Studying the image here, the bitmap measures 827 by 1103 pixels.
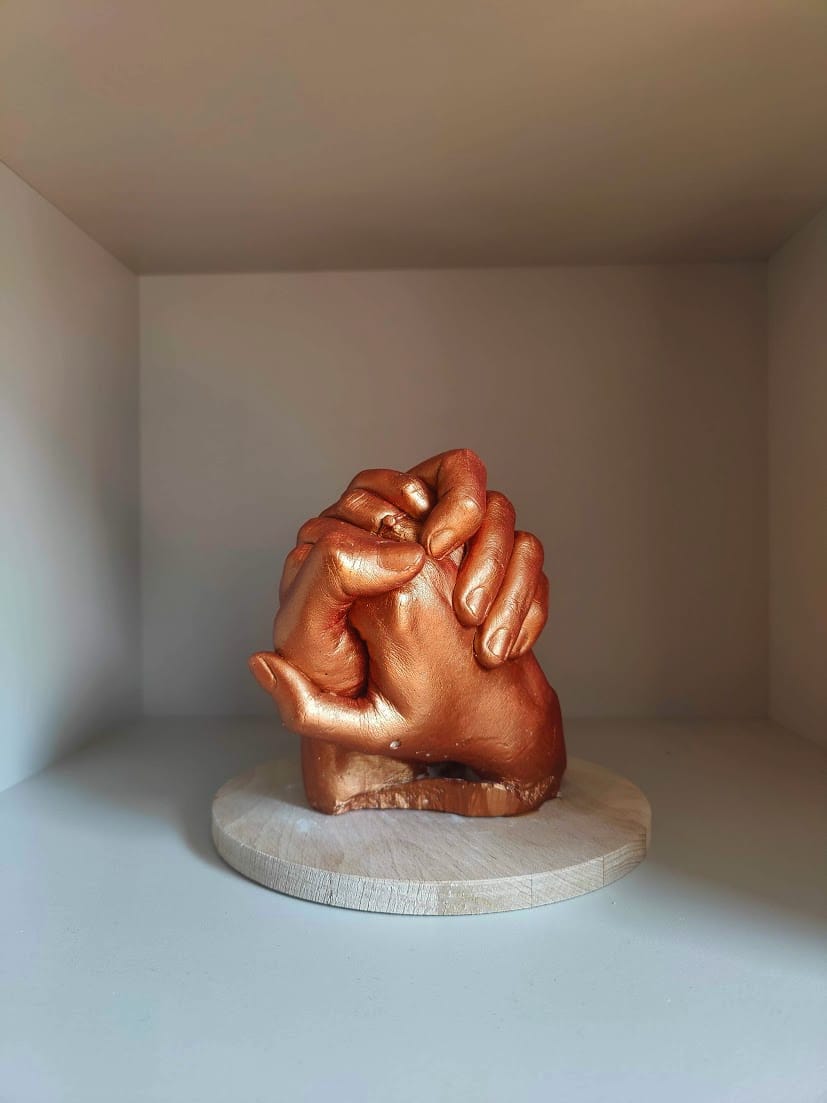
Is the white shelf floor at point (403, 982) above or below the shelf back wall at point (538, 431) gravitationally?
below

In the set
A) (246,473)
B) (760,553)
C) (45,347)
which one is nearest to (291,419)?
(246,473)

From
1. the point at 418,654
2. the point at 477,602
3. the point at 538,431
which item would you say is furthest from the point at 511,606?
the point at 538,431

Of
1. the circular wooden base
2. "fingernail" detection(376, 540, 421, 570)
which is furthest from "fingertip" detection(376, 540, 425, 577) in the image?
the circular wooden base

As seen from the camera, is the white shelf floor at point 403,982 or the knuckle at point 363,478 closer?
the white shelf floor at point 403,982

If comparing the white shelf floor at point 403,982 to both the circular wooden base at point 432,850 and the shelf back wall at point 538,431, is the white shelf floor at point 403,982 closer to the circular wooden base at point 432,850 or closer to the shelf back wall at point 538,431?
the circular wooden base at point 432,850

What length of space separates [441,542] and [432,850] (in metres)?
0.43

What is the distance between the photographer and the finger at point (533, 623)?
1288 millimetres

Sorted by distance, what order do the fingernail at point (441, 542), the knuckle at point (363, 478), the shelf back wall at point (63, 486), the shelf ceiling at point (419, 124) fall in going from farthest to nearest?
1. the shelf back wall at point (63, 486)
2. the knuckle at point (363, 478)
3. the fingernail at point (441, 542)
4. the shelf ceiling at point (419, 124)

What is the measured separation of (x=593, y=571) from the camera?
7.13 ft

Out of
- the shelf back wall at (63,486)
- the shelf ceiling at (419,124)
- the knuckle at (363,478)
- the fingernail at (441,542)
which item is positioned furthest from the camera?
the shelf back wall at (63,486)

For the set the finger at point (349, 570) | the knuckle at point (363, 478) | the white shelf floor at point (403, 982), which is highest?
the knuckle at point (363, 478)

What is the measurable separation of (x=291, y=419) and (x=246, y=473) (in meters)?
0.18

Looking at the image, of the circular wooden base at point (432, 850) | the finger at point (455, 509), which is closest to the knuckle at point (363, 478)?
the finger at point (455, 509)

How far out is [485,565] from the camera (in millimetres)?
1283
